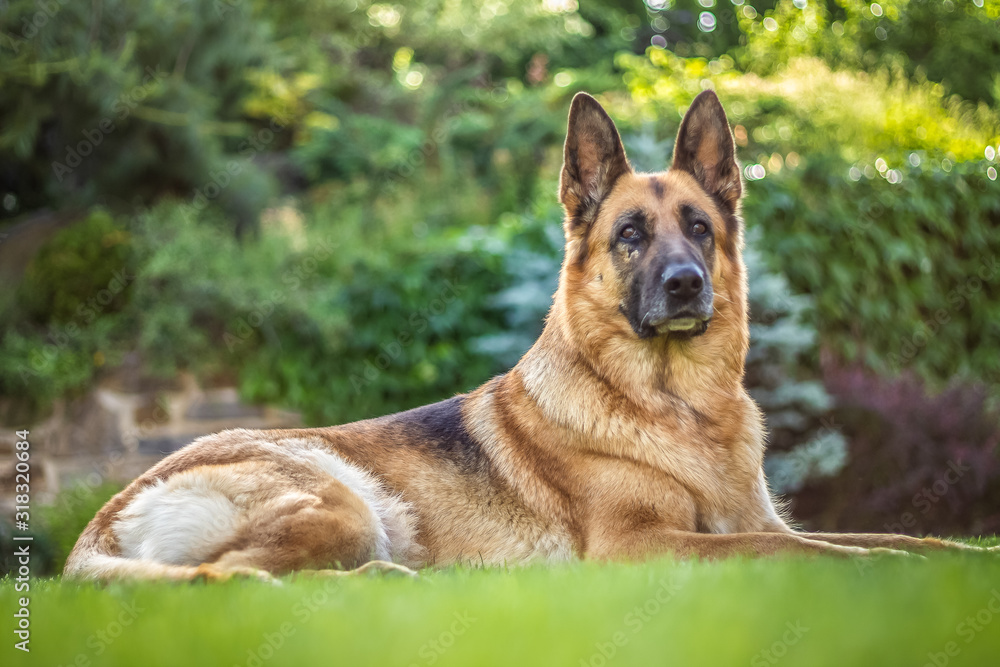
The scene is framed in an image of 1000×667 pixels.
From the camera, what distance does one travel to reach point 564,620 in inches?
80.3

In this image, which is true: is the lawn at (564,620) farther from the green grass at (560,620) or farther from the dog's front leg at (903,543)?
the dog's front leg at (903,543)

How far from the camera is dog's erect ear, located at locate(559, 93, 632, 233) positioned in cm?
390

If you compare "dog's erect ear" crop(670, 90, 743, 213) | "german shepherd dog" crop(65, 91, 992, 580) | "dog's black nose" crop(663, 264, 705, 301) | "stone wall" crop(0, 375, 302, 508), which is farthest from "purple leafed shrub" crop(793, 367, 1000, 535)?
"stone wall" crop(0, 375, 302, 508)

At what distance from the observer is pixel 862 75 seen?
12461 millimetres

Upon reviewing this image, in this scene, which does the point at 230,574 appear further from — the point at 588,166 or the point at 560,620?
the point at 588,166

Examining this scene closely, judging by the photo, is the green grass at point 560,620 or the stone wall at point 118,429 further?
the stone wall at point 118,429

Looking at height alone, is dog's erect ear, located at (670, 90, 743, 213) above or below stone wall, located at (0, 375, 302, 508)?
above

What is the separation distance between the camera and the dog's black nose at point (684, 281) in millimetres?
3453

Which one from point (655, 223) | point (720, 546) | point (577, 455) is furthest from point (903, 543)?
point (655, 223)

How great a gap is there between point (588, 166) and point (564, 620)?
8.27 ft

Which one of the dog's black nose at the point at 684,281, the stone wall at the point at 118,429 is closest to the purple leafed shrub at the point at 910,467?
the dog's black nose at the point at 684,281

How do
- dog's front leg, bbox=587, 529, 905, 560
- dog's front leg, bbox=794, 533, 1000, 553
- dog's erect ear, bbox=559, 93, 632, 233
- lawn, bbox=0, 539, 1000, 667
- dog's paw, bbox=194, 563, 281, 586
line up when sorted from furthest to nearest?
dog's erect ear, bbox=559, 93, 632, 233, dog's front leg, bbox=794, 533, 1000, 553, dog's front leg, bbox=587, 529, 905, 560, dog's paw, bbox=194, 563, 281, 586, lawn, bbox=0, 539, 1000, 667

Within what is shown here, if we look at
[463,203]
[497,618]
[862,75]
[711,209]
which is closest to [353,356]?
[463,203]

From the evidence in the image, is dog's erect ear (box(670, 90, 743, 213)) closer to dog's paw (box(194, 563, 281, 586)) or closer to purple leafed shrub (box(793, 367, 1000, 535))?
dog's paw (box(194, 563, 281, 586))
